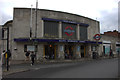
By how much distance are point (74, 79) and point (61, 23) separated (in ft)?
54.4

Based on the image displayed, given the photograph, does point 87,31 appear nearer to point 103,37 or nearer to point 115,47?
point 103,37

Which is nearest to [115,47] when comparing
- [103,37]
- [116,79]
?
[103,37]

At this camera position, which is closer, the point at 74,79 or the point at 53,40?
the point at 74,79

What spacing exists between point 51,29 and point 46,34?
4.15ft

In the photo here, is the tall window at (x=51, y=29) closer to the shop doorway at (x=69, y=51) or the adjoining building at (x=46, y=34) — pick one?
the adjoining building at (x=46, y=34)

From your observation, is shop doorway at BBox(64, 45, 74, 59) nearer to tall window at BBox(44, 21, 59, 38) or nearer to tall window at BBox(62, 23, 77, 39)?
tall window at BBox(62, 23, 77, 39)

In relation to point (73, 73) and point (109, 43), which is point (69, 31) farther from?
point (73, 73)

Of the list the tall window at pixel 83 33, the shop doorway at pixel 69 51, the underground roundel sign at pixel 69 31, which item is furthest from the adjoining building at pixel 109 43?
the underground roundel sign at pixel 69 31

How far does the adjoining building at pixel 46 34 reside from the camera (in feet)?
66.6

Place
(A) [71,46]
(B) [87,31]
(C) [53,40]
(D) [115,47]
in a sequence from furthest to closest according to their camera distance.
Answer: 1. (D) [115,47]
2. (B) [87,31]
3. (A) [71,46]
4. (C) [53,40]

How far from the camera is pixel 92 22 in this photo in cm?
2833

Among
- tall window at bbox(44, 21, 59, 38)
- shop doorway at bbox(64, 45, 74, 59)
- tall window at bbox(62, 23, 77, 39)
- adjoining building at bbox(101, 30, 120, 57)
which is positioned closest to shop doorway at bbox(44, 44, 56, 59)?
tall window at bbox(44, 21, 59, 38)

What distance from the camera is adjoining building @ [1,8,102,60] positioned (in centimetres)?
2031

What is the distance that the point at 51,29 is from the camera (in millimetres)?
22031
